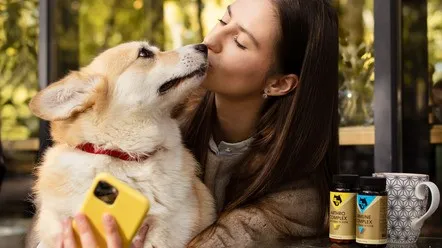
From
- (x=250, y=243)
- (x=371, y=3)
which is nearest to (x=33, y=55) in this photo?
(x=371, y=3)

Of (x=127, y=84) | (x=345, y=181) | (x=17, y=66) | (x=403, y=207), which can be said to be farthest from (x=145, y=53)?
(x=17, y=66)

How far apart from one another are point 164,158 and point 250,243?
0.27 metres

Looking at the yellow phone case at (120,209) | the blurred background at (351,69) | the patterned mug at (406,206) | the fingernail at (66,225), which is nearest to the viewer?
the yellow phone case at (120,209)

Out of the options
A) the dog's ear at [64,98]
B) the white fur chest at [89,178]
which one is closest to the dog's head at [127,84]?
the dog's ear at [64,98]

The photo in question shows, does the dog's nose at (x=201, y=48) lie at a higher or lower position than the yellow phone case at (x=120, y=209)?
higher

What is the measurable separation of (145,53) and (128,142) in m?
0.27

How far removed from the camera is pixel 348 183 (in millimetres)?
1477

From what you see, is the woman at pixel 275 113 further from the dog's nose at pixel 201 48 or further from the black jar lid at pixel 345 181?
the black jar lid at pixel 345 181

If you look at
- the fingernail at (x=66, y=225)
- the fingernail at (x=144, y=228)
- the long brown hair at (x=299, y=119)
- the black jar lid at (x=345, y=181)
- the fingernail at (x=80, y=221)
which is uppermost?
the long brown hair at (x=299, y=119)

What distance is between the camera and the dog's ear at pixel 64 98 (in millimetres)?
1461

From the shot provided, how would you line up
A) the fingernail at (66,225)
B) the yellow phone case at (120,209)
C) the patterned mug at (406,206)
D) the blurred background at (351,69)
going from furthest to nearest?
1. the blurred background at (351,69)
2. the patterned mug at (406,206)
3. the fingernail at (66,225)
4. the yellow phone case at (120,209)

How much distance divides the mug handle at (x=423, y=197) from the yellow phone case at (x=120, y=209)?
643 millimetres

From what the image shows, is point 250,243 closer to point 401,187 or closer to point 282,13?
point 401,187

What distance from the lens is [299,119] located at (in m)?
1.65
